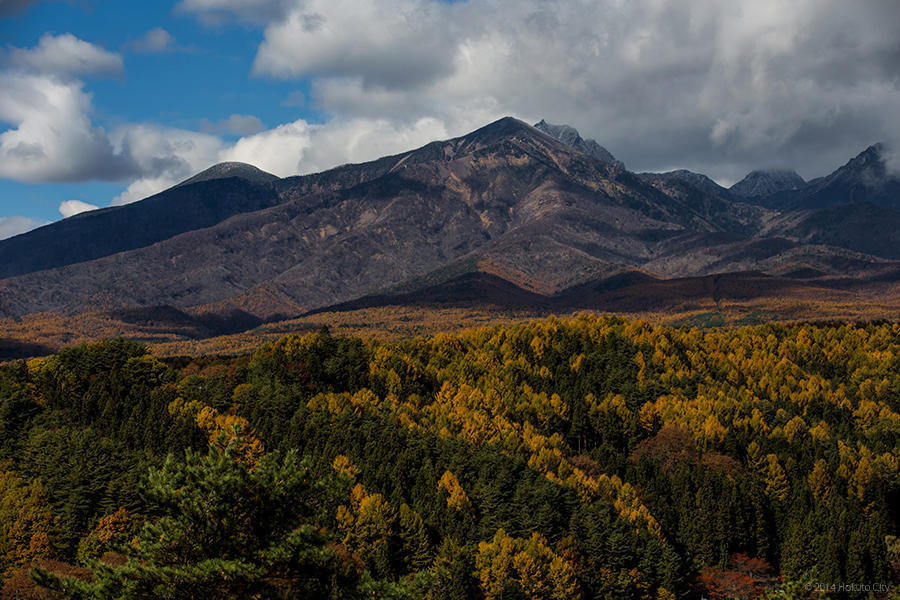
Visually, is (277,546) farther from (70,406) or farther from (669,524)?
(70,406)

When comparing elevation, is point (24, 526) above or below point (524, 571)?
above

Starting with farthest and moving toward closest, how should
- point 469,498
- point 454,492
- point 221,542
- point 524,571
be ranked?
point 469,498, point 454,492, point 524,571, point 221,542

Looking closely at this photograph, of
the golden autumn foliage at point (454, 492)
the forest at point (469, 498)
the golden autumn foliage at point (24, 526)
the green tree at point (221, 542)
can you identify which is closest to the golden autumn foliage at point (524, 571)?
the forest at point (469, 498)

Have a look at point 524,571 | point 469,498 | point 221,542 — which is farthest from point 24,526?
point 221,542

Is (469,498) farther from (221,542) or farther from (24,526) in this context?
(221,542)

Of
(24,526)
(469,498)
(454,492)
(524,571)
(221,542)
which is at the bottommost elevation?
(524,571)

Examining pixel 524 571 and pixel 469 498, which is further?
pixel 469 498

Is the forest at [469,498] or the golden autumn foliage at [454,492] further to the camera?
the golden autumn foliage at [454,492]

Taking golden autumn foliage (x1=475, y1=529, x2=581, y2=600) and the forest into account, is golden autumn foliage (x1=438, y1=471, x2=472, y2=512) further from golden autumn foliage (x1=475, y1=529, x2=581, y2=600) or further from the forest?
golden autumn foliage (x1=475, y1=529, x2=581, y2=600)

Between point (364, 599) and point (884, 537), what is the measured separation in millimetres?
156135

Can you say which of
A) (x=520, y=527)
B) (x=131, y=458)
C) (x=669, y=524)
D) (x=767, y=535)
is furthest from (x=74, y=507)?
(x=767, y=535)

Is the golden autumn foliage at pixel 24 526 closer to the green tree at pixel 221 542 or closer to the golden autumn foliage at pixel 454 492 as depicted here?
the golden autumn foliage at pixel 454 492

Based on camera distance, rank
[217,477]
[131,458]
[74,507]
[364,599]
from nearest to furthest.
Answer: [217,477] < [364,599] < [74,507] < [131,458]

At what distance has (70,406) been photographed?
183375mm
